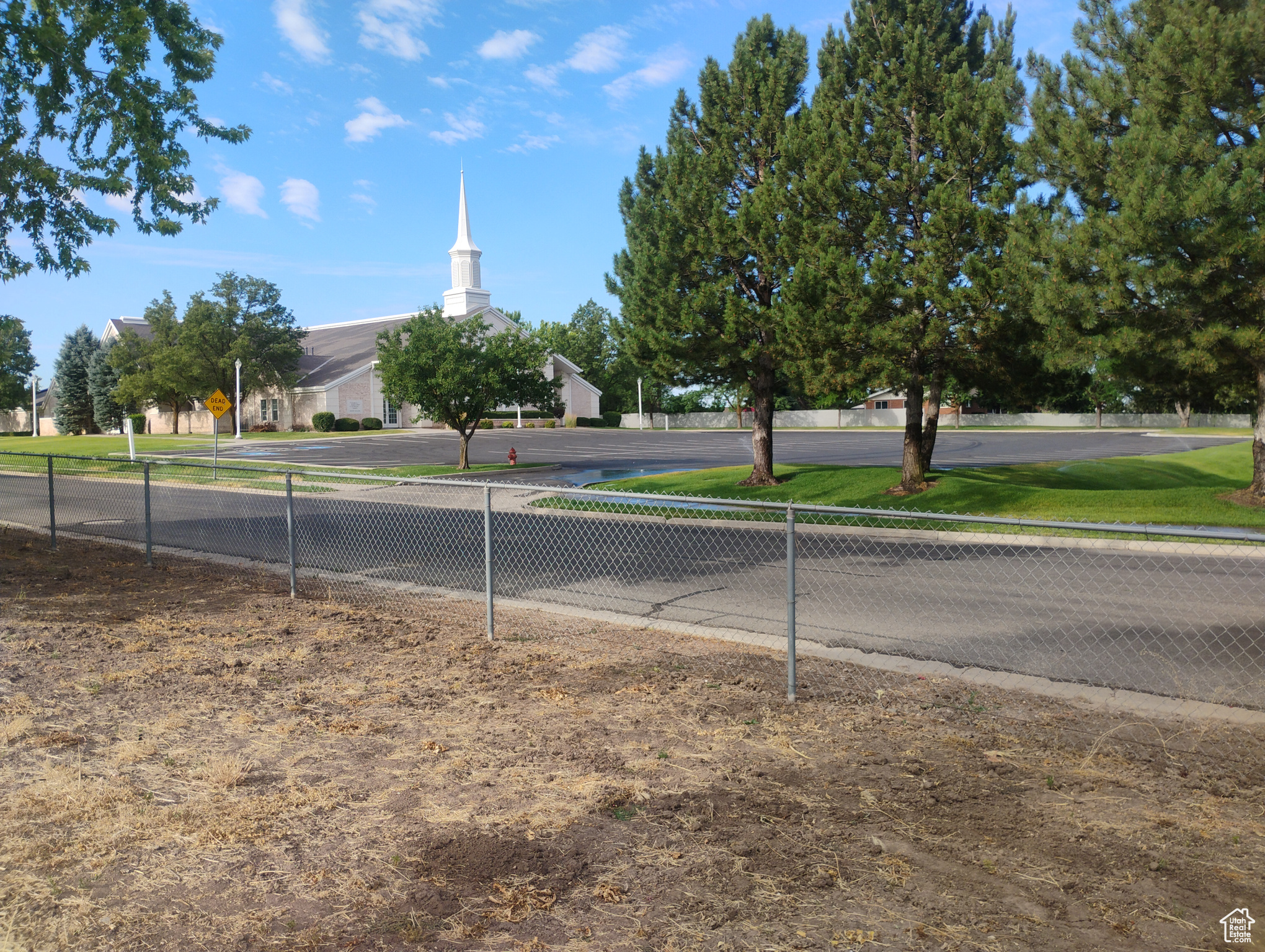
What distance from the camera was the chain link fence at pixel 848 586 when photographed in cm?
623

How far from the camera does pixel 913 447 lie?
1870 cm

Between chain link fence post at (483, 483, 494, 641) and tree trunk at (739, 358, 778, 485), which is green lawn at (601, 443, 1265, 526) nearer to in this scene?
tree trunk at (739, 358, 778, 485)

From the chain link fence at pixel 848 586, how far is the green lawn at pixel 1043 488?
62.5 inches

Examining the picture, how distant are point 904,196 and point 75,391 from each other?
6975 cm

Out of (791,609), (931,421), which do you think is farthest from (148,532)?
(931,421)

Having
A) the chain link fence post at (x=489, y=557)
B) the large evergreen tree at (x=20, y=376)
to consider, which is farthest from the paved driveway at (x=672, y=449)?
the large evergreen tree at (x=20, y=376)

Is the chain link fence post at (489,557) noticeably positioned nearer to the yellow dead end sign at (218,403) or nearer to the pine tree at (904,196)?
the pine tree at (904,196)

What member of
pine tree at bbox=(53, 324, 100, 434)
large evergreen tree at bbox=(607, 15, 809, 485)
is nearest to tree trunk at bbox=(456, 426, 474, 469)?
large evergreen tree at bbox=(607, 15, 809, 485)

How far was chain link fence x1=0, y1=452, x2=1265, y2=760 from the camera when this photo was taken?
20.4 ft

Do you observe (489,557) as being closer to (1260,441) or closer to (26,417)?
(1260,441)

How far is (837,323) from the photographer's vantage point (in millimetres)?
16500

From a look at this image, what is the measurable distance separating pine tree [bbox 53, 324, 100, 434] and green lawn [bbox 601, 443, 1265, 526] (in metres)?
60.9

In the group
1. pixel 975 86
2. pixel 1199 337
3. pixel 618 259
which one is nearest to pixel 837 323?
pixel 975 86

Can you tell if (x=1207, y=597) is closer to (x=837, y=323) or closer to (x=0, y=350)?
(x=837, y=323)
